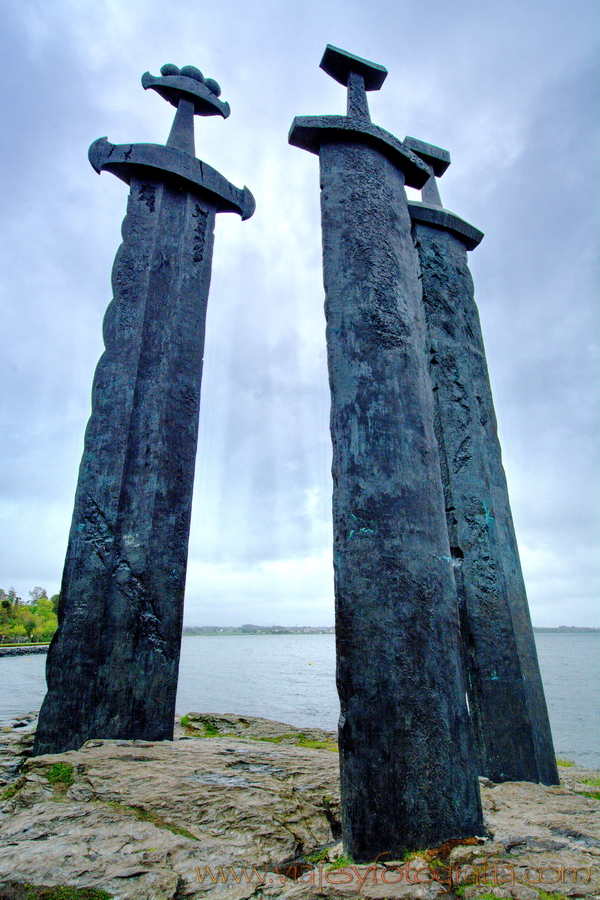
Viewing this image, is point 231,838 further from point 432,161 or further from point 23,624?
point 23,624

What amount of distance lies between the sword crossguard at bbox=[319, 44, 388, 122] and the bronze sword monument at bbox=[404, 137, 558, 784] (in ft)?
3.27

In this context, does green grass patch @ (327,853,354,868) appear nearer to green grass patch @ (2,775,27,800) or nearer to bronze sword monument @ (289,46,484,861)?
bronze sword monument @ (289,46,484,861)

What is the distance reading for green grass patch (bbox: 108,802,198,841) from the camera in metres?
2.61

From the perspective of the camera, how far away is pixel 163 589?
5035 mm

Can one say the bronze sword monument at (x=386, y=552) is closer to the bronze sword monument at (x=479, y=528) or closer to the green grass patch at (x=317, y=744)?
the bronze sword monument at (x=479, y=528)

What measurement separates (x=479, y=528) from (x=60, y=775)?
12.8ft

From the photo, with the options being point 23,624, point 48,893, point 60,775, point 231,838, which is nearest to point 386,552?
point 231,838

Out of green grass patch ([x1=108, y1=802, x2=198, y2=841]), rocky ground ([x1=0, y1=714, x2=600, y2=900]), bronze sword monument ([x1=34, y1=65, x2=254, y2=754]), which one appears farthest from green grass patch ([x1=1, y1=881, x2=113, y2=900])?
bronze sword monument ([x1=34, y1=65, x2=254, y2=754])

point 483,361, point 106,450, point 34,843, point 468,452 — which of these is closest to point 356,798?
point 34,843

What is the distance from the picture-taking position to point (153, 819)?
2715 millimetres

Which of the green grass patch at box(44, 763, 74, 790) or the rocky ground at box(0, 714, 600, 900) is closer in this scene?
the rocky ground at box(0, 714, 600, 900)

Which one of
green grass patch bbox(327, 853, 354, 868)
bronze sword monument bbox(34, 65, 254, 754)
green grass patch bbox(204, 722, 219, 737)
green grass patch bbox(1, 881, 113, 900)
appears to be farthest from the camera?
green grass patch bbox(204, 722, 219, 737)

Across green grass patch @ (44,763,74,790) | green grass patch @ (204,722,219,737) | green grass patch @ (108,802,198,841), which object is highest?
green grass patch @ (44,763,74,790)

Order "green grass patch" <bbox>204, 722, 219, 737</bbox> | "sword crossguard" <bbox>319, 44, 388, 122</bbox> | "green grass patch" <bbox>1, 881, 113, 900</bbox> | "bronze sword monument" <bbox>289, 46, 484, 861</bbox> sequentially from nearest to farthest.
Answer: "green grass patch" <bbox>1, 881, 113, 900</bbox>
"bronze sword monument" <bbox>289, 46, 484, 861</bbox>
"sword crossguard" <bbox>319, 44, 388, 122</bbox>
"green grass patch" <bbox>204, 722, 219, 737</bbox>
